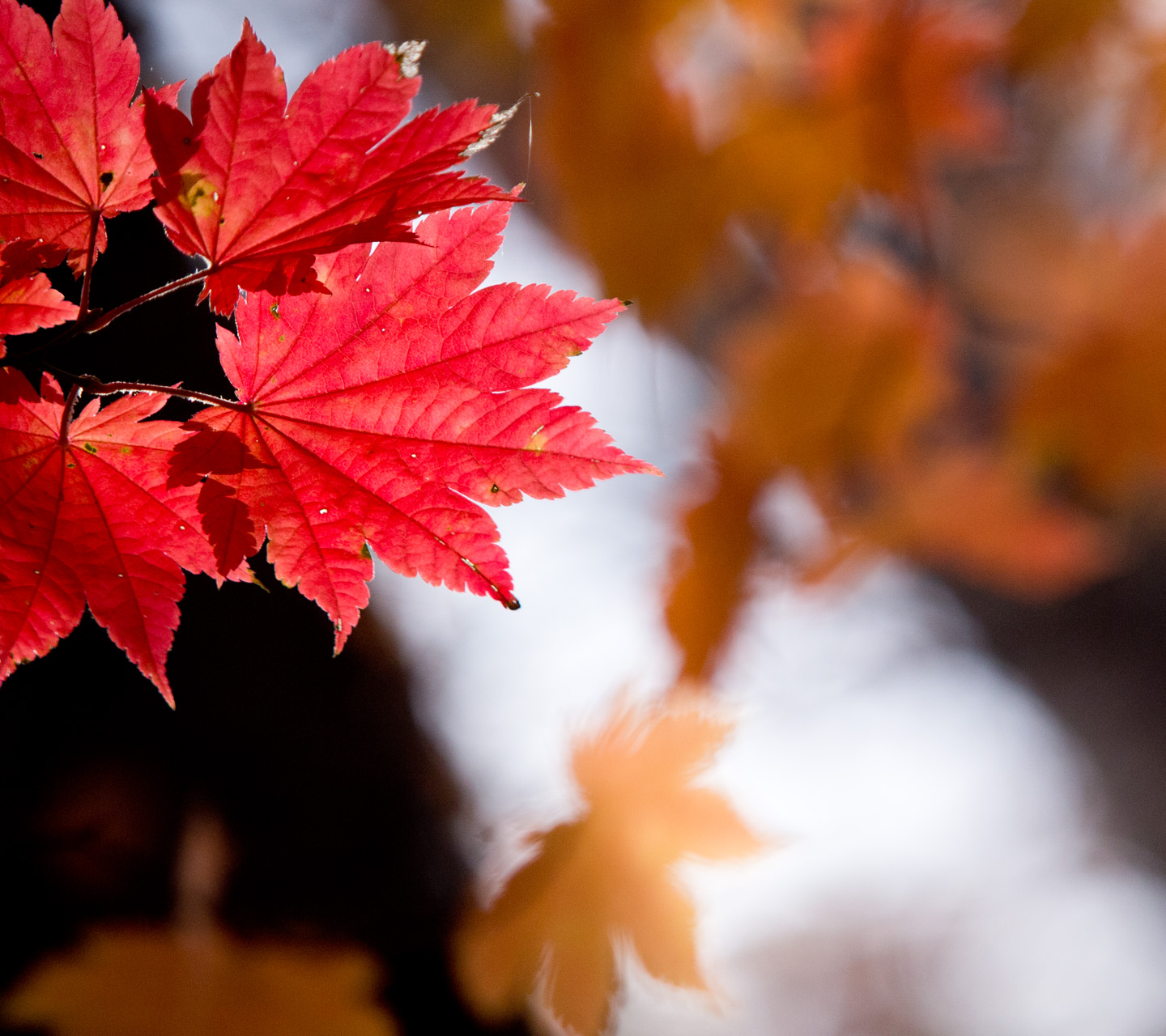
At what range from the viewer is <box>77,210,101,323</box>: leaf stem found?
299 mm

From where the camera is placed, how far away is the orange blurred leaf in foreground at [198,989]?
68 centimetres

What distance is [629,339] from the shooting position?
98 cm

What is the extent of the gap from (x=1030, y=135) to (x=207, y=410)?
5.80ft

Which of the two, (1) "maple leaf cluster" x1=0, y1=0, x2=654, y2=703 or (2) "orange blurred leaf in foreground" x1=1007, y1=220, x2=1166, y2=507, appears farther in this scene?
(2) "orange blurred leaf in foreground" x1=1007, y1=220, x2=1166, y2=507

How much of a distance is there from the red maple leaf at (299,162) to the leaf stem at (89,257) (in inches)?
2.1

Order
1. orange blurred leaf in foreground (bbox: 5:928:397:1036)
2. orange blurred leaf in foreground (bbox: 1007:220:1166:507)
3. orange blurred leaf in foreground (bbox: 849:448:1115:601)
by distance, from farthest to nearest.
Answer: orange blurred leaf in foreground (bbox: 849:448:1115:601) < orange blurred leaf in foreground (bbox: 1007:220:1166:507) < orange blurred leaf in foreground (bbox: 5:928:397:1036)

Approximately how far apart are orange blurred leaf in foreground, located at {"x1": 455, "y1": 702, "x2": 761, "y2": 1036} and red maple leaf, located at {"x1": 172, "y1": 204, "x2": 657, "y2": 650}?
0.55 m

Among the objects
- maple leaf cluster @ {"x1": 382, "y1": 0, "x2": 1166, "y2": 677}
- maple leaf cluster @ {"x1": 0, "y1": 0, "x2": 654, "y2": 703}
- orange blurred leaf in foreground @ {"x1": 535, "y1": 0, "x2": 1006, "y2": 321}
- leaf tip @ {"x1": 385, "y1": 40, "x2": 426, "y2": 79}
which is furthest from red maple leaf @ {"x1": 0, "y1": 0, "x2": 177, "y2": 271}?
orange blurred leaf in foreground @ {"x1": 535, "y1": 0, "x2": 1006, "y2": 321}

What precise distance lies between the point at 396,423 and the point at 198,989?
2.40 ft

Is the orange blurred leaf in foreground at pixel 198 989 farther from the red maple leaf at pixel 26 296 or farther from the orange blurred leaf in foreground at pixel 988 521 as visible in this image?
the orange blurred leaf in foreground at pixel 988 521

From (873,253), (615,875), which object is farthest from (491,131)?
(873,253)

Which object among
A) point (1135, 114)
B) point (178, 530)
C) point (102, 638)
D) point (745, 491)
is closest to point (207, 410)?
point (178, 530)

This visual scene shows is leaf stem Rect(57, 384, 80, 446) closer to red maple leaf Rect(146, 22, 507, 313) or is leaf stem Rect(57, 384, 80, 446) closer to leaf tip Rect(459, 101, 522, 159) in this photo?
red maple leaf Rect(146, 22, 507, 313)

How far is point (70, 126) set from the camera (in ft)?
0.94
